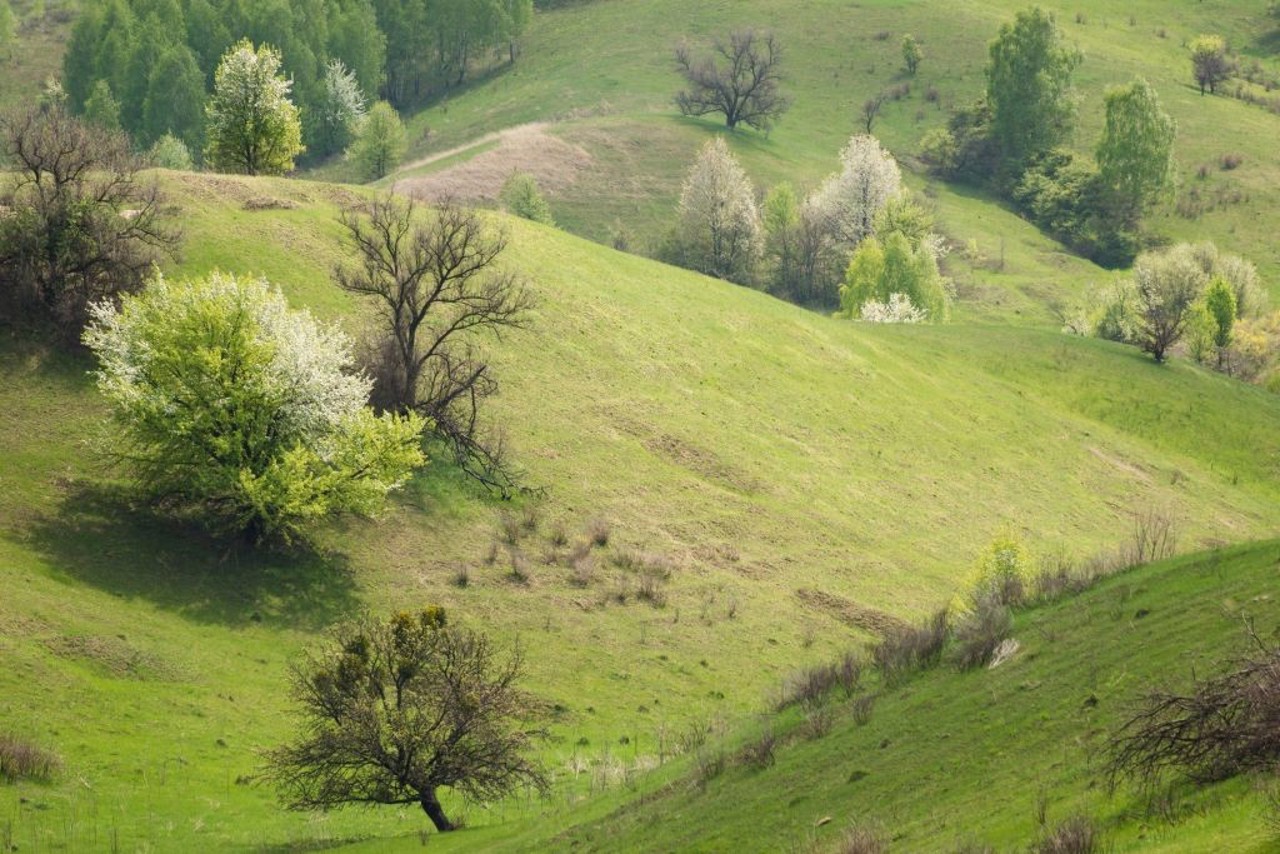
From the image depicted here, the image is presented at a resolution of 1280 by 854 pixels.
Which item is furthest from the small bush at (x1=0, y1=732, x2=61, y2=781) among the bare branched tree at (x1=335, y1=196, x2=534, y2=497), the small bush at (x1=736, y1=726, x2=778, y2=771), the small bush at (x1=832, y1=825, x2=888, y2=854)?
the bare branched tree at (x1=335, y1=196, x2=534, y2=497)

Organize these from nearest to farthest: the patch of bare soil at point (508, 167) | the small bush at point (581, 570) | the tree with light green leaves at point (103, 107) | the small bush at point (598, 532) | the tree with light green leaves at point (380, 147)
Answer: the small bush at point (581, 570)
the small bush at point (598, 532)
the patch of bare soil at point (508, 167)
the tree with light green leaves at point (380, 147)
the tree with light green leaves at point (103, 107)

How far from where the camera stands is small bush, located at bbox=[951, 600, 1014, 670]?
102 ft

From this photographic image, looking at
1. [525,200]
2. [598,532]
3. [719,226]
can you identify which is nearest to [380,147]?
[525,200]

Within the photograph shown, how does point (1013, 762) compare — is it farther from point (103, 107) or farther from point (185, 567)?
point (103, 107)

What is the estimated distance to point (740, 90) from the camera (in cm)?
15862

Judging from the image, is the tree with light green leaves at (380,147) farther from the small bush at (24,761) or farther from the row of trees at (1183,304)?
the small bush at (24,761)

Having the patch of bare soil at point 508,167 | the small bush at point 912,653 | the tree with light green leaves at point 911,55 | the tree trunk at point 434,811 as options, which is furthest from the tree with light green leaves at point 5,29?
the small bush at point 912,653

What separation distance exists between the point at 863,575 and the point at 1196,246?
7831cm

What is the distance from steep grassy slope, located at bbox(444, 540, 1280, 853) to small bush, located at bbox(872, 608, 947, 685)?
1333mm

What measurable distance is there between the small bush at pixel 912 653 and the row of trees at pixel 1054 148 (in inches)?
4620

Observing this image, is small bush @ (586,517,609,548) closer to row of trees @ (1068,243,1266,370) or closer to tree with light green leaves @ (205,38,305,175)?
tree with light green leaves @ (205,38,305,175)

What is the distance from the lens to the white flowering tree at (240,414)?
51.5m

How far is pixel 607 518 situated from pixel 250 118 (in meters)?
33.8

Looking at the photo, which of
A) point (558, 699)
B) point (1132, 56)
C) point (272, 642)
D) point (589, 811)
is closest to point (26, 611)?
point (272, 642)
